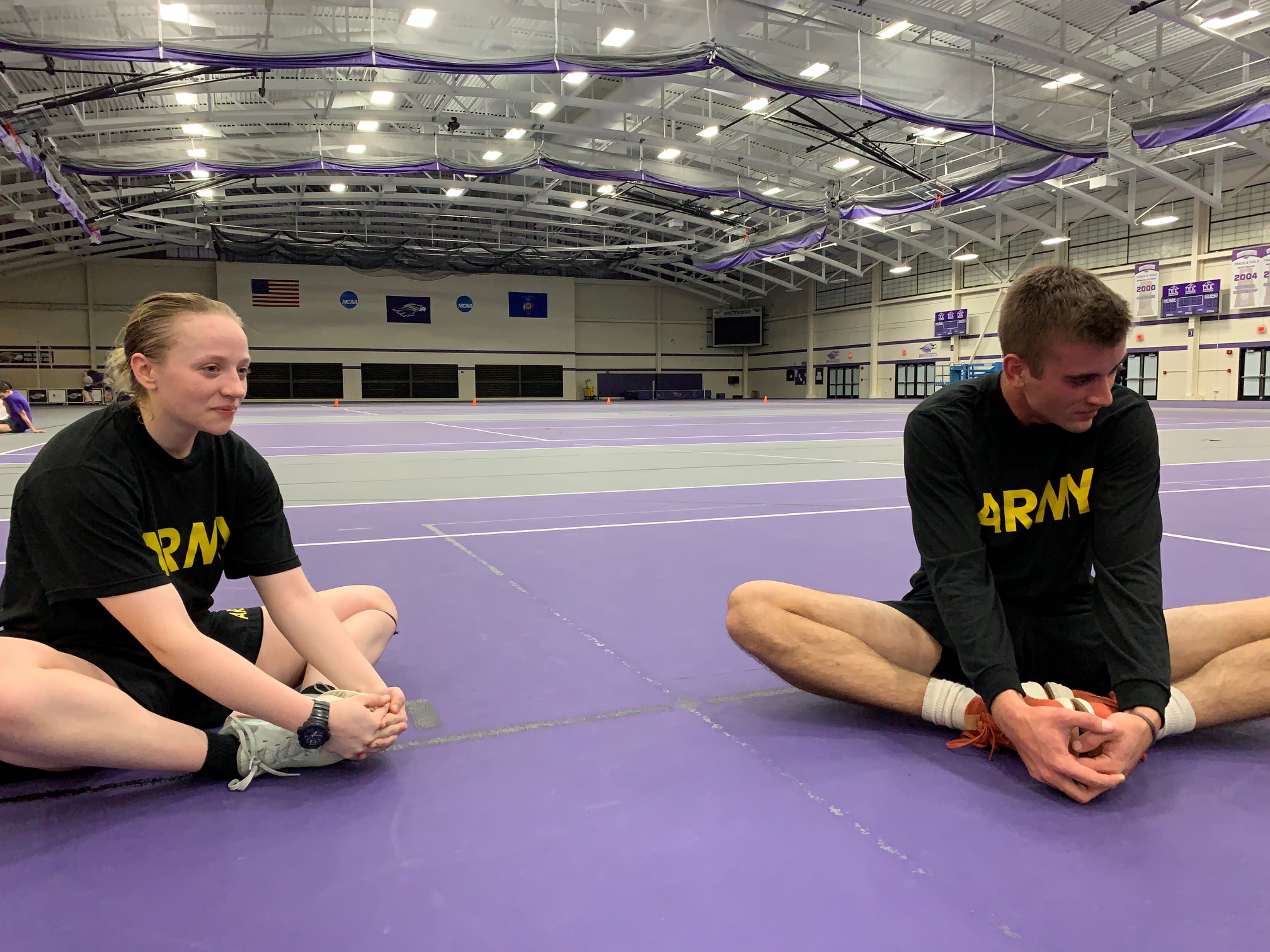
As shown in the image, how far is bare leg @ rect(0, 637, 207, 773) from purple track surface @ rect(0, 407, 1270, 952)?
10 centimetres

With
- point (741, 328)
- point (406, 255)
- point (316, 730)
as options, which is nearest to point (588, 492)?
point (316, 730)

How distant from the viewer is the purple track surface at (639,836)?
54.7 inches

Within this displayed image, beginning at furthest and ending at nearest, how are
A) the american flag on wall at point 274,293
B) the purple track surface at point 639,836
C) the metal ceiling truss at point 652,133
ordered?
the american flag on wall at point 274,293 → the metal ceiling truss at point 652,133 → the purple track surface at point 639,836

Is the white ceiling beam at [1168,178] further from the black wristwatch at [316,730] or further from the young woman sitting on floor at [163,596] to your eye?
the black wristwatch at [316,730]

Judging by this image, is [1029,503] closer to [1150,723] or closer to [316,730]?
[1150,723]

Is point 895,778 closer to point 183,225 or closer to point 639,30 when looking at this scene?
point 639,30

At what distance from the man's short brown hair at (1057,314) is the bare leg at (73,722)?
2026 mm

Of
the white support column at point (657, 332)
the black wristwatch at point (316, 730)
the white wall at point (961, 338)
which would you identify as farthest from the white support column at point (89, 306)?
the black wristwatch at point (316, 730)

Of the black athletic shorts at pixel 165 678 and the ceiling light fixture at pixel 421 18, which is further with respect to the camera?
the ceiling light fixture at pixel 421 18

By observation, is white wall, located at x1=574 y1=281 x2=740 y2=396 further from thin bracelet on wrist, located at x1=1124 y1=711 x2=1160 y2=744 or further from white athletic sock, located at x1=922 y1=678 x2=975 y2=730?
thin bracelet on wrist, located at x1=1124 y1=711 x2=1160 y2=744

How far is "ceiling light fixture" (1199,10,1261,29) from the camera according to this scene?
47.1 ft

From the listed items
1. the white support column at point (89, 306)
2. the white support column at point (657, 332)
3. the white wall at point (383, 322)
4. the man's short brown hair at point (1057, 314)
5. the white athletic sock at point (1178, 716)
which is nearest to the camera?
the man's short brown hair at point (1057, 314)

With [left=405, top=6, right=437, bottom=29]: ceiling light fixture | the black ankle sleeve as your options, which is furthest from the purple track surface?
[left=405, top=6, right=437, bottom=29]: ceiling light fixture

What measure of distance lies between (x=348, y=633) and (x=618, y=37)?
599 inches
